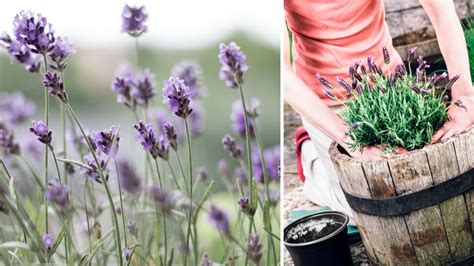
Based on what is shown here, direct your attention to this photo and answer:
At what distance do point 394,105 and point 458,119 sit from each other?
21 cm

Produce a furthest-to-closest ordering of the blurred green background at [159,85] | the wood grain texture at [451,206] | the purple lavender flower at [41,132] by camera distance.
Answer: the blurred green background at [159,85] → the wood grain texture at [451,206] → the purple lavender flower at [41,132]

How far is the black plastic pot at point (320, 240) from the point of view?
7.45 feet

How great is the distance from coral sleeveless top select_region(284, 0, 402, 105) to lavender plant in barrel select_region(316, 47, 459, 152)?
57mm

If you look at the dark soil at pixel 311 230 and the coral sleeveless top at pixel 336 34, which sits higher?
the coral sleeveless top at pixel 336 34

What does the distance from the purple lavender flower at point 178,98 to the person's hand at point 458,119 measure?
0.79m

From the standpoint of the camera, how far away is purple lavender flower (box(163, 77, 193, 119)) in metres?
2.04

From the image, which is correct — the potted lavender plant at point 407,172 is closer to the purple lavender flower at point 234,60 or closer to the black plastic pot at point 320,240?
the black plastic pot at point 320,240

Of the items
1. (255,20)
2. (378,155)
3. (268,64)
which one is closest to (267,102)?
(268,64)

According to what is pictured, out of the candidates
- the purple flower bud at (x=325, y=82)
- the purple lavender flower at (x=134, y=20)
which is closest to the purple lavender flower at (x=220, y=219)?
the purple flower bud at (x=325, y=82)

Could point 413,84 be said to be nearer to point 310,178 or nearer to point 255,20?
point 310,178

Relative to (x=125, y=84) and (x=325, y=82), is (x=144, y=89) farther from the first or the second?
(x=325, y=82)

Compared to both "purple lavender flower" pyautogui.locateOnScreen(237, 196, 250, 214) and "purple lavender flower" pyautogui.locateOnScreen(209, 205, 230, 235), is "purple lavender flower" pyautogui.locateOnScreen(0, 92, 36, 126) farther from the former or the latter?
"purple lavender flower" pyautogui.locateOnScreen(237, 196, 250, 214)

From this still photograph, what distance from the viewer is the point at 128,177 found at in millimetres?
1965

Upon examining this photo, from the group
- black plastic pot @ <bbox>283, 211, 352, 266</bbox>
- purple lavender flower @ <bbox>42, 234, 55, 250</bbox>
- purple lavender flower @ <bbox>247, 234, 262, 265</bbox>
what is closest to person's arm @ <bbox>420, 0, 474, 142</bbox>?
black plastic pot @ <bbox>283, 211, 352, 266</bbox>
